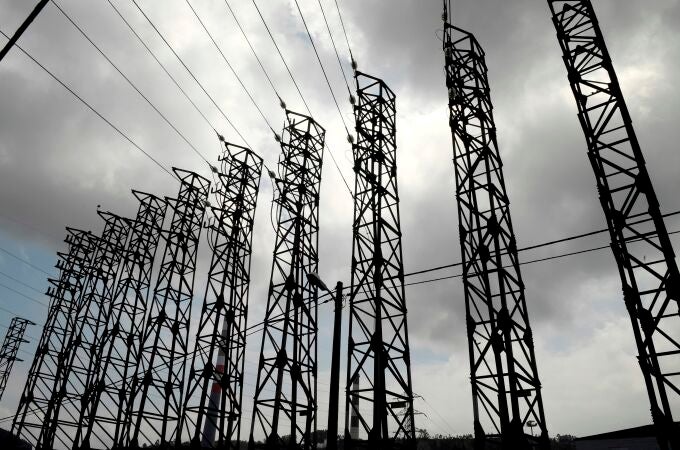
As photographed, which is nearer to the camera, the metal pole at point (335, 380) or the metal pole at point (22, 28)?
the metal pole at point (22, 28)

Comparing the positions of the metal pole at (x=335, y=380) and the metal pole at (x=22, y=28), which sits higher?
the metal pole at (x=22, y=28)

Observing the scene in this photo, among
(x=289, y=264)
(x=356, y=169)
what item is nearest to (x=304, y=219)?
(x=289, y=264)

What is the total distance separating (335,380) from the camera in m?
13.4

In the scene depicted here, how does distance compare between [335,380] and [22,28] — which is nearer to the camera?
[22,28]

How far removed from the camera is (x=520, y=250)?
1320 cm

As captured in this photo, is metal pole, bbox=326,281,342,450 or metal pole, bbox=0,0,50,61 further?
metal pole, bbox=326,281,342,450

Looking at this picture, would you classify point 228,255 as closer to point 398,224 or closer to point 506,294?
point 398,224

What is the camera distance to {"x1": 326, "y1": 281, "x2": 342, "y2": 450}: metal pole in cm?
1281

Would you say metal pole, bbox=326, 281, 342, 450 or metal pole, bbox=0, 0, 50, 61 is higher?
metal pole, bbox=0, 0, 50, 61

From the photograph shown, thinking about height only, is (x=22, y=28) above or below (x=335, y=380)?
above

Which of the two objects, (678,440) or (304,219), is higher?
(304,219)

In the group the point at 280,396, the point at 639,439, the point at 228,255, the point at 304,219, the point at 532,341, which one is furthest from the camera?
the point at 639,439

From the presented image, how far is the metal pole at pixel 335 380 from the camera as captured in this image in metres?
12.8

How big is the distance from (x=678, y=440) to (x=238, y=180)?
20855mm
